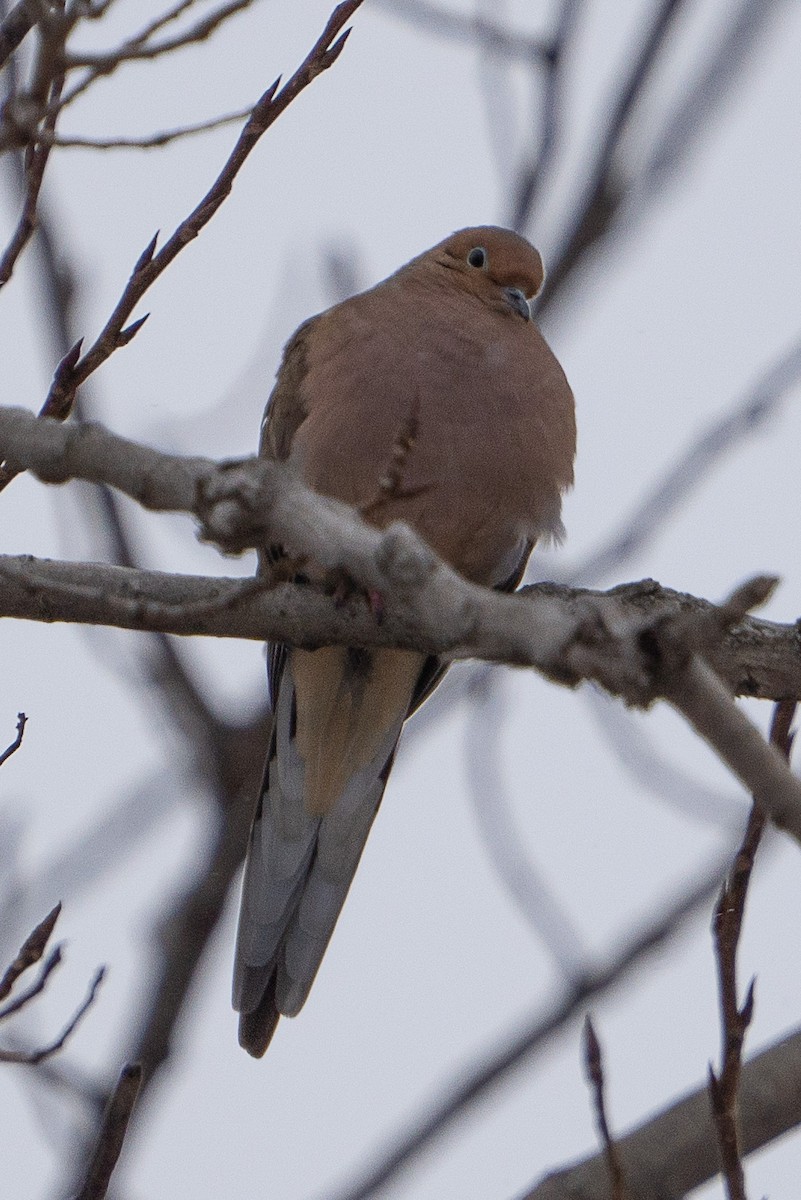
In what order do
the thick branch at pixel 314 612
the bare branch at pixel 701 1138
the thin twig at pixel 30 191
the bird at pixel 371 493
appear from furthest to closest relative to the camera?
the bird at pixel 371 493, the thick branch at pixel 314 612, the bare branch at pixel 701 1138, the thin twig at pixel 30 191

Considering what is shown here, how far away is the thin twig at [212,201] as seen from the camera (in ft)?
8.56

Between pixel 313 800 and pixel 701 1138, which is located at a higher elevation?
pixel 701 1138

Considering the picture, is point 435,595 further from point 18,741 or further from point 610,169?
point 610,169

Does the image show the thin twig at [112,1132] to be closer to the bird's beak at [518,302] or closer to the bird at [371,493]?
the bird at [371,493]

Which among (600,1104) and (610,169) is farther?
(610,169)

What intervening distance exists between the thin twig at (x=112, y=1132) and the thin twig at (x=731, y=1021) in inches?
29.3

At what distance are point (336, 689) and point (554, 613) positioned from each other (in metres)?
2.71

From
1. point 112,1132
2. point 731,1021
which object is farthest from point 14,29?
point 731,1021

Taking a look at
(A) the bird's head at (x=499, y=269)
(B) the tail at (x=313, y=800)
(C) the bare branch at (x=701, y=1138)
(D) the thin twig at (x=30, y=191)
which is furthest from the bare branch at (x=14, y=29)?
(A) the bird's head at (x=499, y=269)

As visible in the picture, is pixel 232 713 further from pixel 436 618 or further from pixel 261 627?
pixel 436 618

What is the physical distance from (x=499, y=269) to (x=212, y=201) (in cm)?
226

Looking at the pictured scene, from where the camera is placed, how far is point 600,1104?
2.04 metres

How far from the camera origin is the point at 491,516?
408cm

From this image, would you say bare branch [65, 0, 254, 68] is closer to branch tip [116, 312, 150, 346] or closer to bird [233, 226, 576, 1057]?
branch tip [116, 312, 150, 346]
